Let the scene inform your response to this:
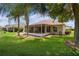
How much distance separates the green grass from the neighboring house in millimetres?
69

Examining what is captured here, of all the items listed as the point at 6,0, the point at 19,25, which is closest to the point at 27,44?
the point at 19,25

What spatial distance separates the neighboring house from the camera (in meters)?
3.78

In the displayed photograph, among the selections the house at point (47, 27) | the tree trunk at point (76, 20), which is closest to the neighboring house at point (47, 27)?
the house at point (47, 27)

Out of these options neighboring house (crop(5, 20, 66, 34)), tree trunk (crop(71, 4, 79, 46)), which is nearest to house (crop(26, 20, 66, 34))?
neighboring house (crop(5, 20, 66, 34))

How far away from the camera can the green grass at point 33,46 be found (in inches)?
149

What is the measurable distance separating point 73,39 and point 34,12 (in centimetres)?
41

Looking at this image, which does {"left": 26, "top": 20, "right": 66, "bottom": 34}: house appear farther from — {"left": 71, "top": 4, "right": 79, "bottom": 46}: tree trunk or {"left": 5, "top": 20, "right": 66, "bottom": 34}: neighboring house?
{"left": 71, "top": 4, "right": 79, "bottom": 46}: tree trunk

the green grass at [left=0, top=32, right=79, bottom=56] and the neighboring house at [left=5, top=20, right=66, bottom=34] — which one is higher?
the neighboring house at [left=5, top=20, right=66, bottom=34]

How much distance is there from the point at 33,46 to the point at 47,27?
0.20 m

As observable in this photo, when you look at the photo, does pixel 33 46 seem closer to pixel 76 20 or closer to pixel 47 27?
pixel 47 27

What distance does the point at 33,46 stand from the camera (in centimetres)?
379

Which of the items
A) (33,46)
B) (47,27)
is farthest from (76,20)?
(33,46)

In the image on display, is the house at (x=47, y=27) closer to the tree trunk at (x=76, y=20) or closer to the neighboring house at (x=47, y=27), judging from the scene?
the neighboring house at (x=47, y=27)

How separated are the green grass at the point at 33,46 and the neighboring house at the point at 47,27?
7 centimetres
